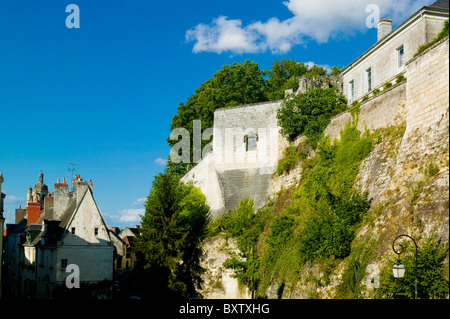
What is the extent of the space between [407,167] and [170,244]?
60.2ft

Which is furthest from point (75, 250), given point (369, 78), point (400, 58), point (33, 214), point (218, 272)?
point (400, 58)

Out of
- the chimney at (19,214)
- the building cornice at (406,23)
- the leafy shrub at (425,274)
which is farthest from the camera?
the chimney at (19,214)

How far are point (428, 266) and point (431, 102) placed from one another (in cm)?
746

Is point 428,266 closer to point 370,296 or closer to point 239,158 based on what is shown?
point 370,296

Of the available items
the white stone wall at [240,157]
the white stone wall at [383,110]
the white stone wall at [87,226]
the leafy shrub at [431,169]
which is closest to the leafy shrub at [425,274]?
the leafy shrub at [431,169]

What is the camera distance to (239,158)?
38.1m

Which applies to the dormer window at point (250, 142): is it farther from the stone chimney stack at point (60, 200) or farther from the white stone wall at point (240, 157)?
the stone chimney stack at point (60, 200)

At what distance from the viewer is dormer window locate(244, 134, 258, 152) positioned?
124ft

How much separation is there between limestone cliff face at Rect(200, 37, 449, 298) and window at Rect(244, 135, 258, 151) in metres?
12.6

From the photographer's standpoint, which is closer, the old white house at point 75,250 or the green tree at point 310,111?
the green tree at point 310,111

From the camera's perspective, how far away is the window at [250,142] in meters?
37.9

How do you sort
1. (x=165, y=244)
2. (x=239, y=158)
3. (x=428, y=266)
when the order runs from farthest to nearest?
(x=239, y=158) < (x=165, y=244) < (x=428, y=266)

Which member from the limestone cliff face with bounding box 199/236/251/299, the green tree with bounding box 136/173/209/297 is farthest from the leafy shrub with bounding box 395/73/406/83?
the green tree with bounding box 136/173/209/297
